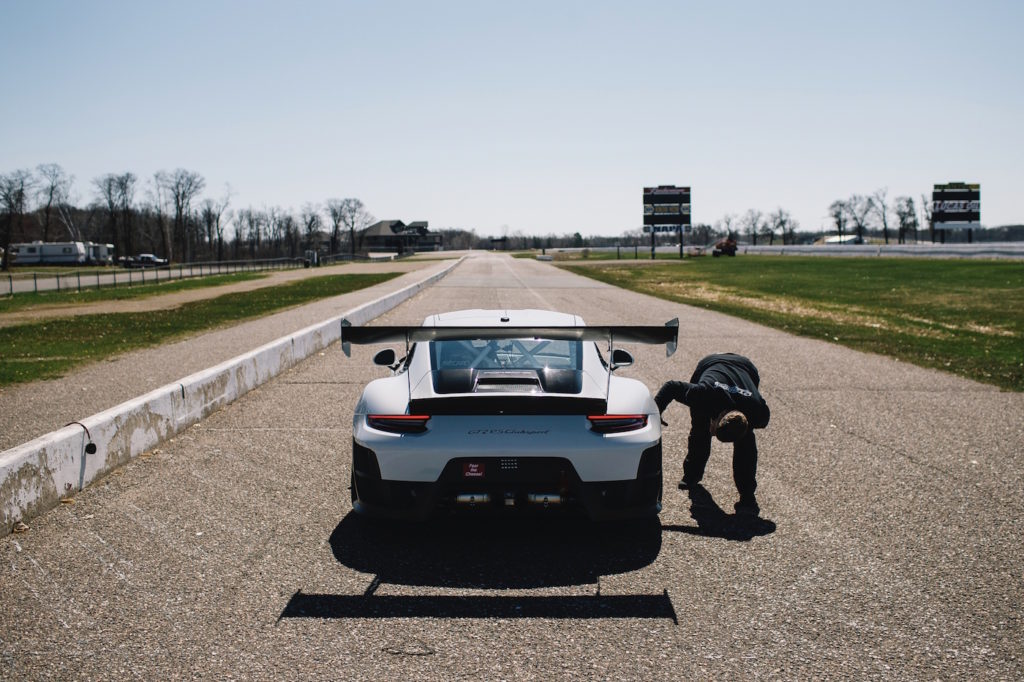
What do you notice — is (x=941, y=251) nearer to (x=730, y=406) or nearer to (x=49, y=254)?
(x=730, y=406)

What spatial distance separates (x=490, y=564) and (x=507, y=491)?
0.51m

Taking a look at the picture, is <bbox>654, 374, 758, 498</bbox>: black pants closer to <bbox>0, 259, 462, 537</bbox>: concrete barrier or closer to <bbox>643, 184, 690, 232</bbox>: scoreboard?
<bbox>0, 259, 462, 537</bbox>: concrete barrier

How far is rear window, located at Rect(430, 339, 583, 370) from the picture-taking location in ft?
17.7

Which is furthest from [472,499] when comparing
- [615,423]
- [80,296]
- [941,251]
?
[941,251]

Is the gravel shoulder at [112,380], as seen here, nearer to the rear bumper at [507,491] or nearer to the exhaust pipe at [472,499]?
the rear bumper at [507,491]

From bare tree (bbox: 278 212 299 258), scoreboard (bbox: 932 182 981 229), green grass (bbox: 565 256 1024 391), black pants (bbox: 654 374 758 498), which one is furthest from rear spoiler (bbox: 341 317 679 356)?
bare tree (bbox: 278 212 299 258)

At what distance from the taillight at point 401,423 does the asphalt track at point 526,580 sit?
79 centimetres

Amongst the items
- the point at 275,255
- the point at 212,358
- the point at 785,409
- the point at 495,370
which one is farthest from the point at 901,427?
the point at 275,255

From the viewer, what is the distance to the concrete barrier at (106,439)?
563cm

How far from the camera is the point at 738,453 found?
231 inches

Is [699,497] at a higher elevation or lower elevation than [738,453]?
lower

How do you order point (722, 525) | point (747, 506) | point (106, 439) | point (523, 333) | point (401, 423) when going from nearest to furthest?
point (401, 423), point (523, 333), point (722, 525), point (747, 506), point (106, 439)

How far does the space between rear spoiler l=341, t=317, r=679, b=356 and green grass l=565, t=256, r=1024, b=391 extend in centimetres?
854

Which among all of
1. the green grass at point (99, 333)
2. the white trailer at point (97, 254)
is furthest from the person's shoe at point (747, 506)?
the white trailer at point (97, 254)
